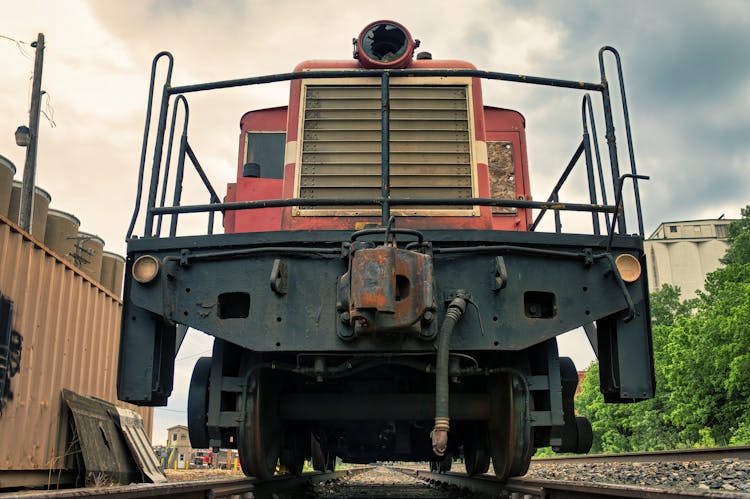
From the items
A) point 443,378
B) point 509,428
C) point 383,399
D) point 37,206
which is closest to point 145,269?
point 383,399

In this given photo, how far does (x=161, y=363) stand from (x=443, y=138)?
A: 2.24m

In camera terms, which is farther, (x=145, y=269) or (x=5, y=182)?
(x=5, y=182)

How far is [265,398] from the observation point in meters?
4.12

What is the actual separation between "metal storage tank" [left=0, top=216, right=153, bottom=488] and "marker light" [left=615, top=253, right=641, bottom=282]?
20.4 feet

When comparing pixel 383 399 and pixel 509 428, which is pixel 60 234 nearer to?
pixel 383 399

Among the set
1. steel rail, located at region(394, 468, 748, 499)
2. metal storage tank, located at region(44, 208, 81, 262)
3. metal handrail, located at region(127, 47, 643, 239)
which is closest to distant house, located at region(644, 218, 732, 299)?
metal storage tank, located at region(44, 208, 81, 262)

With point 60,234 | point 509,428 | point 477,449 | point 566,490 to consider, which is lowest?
point 566,490

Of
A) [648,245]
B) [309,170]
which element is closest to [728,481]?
[309,170]

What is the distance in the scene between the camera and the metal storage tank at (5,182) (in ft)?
48.2

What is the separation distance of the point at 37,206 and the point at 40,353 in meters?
9.92

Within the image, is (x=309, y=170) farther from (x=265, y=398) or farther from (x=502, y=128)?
(x=502, y=128)

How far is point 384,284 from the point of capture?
3391 millimetres

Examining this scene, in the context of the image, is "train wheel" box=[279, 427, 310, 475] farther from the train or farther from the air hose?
the air hose

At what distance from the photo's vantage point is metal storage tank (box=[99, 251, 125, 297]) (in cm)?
2022
